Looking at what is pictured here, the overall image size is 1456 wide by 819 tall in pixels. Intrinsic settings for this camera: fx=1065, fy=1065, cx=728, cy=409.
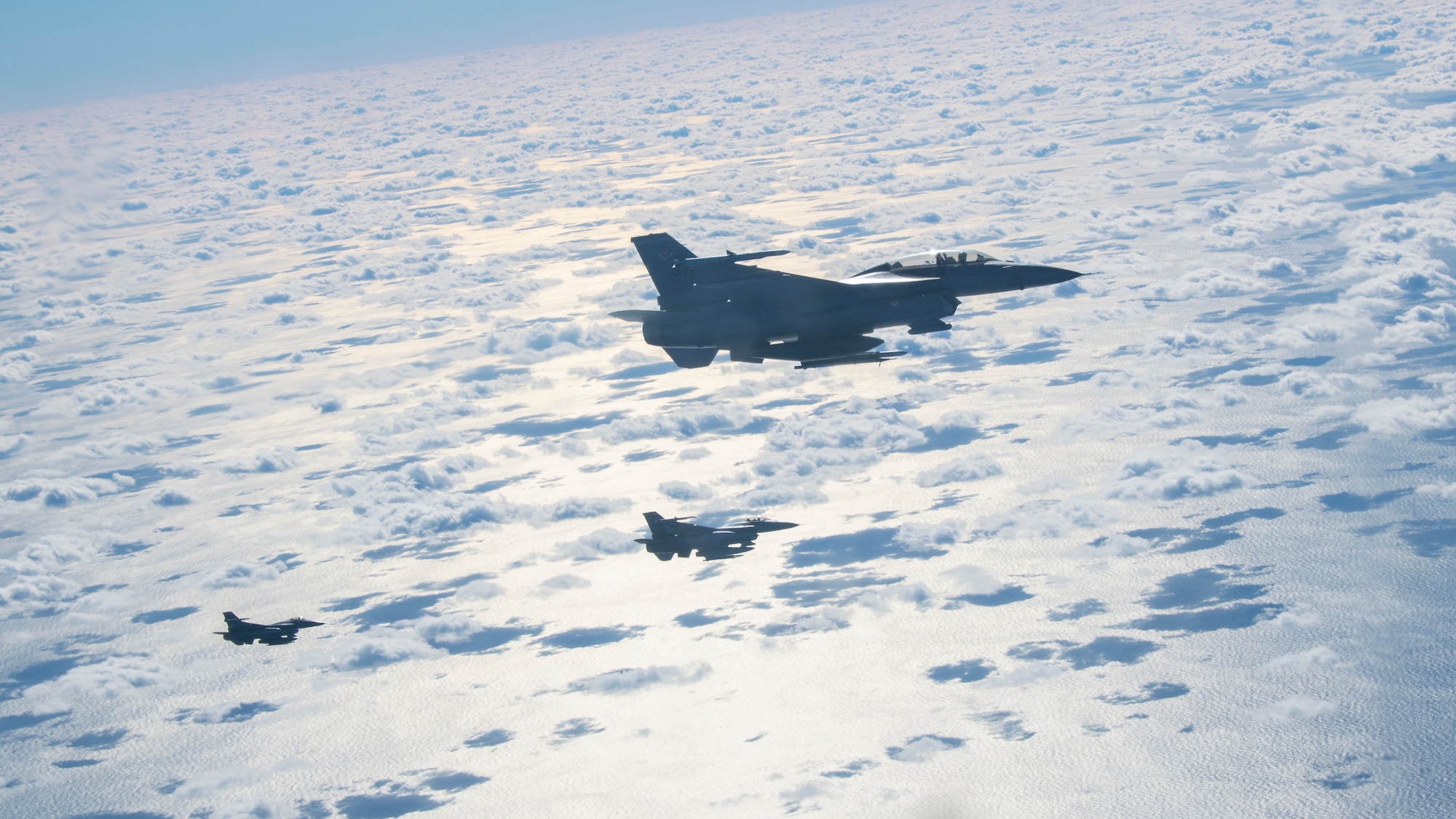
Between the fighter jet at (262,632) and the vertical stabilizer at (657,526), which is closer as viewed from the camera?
the fighter jet at (262,632)

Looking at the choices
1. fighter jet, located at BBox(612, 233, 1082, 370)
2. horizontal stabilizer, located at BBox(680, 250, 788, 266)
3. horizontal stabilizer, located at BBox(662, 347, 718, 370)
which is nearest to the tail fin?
fighter jet, located at BBox(612, 233, 1082, 370)

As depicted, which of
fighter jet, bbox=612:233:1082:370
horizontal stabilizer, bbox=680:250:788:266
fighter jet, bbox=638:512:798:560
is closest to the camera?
horizontal stabilizer, bbox=680:250:788:266

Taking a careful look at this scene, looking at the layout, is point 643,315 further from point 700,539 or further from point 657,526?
point 700,539

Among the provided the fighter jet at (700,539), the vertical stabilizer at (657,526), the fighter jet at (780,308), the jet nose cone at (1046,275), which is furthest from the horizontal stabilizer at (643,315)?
the jet nose cone at (1046,275)

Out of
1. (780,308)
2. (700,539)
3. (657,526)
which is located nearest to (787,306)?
(780,308)

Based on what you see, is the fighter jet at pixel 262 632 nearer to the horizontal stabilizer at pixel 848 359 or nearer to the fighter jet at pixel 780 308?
the fighter jet at pixel 780 308

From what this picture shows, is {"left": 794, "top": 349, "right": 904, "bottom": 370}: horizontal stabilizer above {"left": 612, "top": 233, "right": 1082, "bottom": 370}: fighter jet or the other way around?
the other way around

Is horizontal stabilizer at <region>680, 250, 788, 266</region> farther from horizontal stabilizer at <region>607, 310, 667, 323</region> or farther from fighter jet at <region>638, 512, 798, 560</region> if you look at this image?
fighter jet at <region>638, 512, 798, 560</region>

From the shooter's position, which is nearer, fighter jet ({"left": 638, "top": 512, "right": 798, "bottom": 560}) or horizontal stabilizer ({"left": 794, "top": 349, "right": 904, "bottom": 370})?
horizontal stabilizer ({"left": 794, "top": 349, "right": 904, "bottom": 370})
